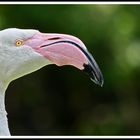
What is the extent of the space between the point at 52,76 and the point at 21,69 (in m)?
4.09

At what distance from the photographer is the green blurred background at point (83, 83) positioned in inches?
254

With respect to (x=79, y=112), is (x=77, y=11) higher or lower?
higher

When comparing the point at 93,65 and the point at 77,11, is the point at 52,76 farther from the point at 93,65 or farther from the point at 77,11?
the point at 93,65

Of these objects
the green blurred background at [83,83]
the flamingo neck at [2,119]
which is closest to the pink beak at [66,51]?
the flamingo neck at [2,119]

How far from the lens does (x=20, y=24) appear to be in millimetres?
6402

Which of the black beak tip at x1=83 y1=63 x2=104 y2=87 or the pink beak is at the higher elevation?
the pink beak

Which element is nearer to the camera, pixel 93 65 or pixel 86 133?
pixel 93 65

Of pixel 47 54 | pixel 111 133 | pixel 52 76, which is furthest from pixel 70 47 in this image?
pixel 52 76

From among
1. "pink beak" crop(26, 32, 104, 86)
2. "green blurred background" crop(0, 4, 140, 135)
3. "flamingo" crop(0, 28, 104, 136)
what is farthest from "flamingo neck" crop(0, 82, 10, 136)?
"green blurred background" crop(0, 4, 140, 135)

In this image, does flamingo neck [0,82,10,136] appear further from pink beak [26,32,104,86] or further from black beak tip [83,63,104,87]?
black beak tip [83,63,104,87]

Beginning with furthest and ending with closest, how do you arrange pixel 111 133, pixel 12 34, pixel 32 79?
pixel 32 79 < pixel 111 133 < pixel 12 34

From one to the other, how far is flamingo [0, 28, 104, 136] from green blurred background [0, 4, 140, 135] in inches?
138

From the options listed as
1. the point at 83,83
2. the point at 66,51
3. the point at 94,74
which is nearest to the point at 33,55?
the point at 66,51

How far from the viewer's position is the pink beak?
266cm
